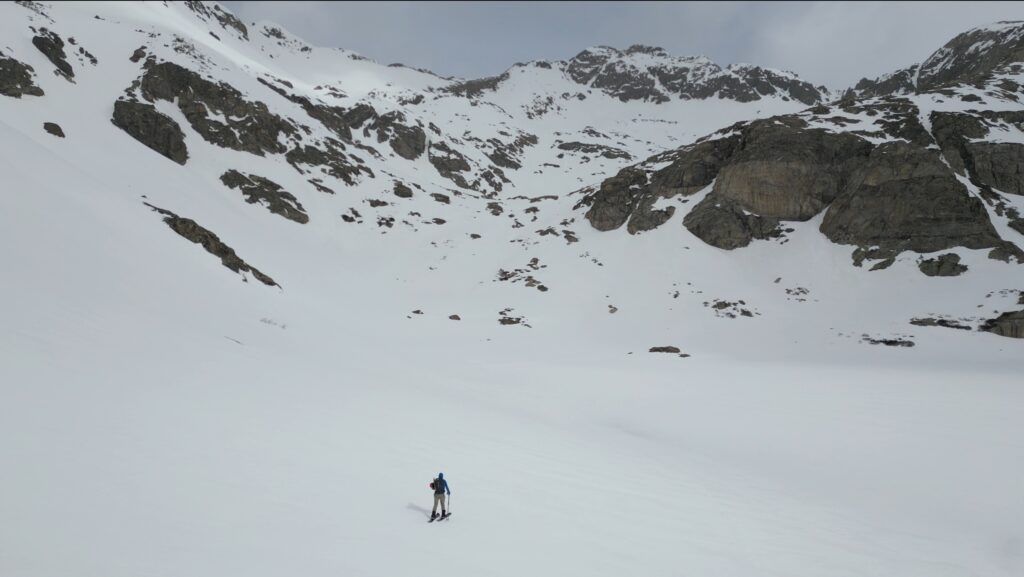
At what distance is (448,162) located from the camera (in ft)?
289

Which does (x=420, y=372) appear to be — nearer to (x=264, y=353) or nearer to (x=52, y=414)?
(x=264, y=353)

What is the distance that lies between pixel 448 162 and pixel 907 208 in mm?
69649

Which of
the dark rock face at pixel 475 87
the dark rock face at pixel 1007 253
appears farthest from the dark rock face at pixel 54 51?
the dark rock face at pixel 475 87

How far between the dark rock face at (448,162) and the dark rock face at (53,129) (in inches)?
2035

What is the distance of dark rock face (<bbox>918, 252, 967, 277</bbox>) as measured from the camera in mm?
31906

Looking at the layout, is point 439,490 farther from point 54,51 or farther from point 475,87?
point 475,87

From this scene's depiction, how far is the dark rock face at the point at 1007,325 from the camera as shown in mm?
25562

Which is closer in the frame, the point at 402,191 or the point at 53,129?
the point at 53,129

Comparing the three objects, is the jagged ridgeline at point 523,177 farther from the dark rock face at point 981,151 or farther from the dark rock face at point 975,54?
the dark rock face at point 975,54

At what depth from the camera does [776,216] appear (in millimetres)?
41844

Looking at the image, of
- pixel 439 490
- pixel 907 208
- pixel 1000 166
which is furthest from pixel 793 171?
pixel 439 490

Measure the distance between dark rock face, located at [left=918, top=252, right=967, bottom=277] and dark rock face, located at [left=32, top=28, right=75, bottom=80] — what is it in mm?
81086

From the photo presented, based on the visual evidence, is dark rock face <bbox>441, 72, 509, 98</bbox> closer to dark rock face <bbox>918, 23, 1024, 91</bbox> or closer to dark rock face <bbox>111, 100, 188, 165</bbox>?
dark rock face <bbox>111, 100, 188, 165</bbox>

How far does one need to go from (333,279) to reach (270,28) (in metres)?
150
